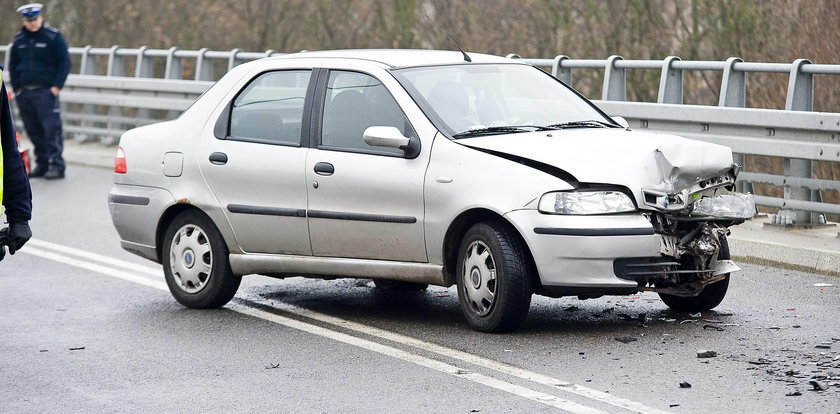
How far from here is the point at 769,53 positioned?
1599 centimetres

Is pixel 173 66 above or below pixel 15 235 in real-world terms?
above

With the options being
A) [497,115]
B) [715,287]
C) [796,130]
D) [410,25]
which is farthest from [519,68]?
[410,25]

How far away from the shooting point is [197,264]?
8.88 m

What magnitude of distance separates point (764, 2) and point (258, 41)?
1186 centimetres

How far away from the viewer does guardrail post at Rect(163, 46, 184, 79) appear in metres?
20.2

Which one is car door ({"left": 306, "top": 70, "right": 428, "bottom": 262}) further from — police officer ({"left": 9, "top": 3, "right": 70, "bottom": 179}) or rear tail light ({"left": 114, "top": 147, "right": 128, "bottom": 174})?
police officer ({"left": 9, "top": 3, "right": 70, "bottom": 179})

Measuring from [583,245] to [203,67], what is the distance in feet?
43.0

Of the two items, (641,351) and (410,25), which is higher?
(410,25)

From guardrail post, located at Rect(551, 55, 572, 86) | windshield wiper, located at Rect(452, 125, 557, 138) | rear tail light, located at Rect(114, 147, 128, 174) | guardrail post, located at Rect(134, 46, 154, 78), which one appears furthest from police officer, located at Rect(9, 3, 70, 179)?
windshield wiper, located at Rect(452, 125, 557, 138)

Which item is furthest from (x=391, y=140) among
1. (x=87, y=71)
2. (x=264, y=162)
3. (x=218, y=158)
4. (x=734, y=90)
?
(x=87, y=71)

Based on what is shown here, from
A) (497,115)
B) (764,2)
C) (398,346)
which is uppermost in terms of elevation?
(764,2)

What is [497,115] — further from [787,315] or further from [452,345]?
[787,315]

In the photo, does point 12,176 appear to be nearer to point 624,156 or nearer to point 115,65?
point 624,156

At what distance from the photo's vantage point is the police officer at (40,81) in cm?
1716
